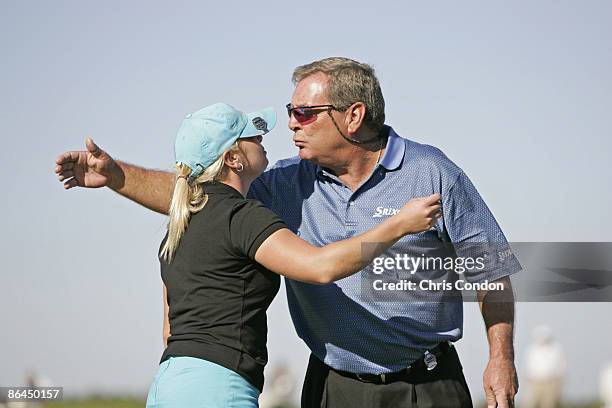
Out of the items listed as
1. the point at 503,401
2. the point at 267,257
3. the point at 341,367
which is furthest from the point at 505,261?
the point at 267,257

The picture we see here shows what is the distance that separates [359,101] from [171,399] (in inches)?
74.5

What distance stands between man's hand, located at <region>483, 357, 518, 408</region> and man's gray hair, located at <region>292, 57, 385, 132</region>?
4.38 ft

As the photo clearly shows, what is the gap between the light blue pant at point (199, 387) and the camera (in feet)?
11.7

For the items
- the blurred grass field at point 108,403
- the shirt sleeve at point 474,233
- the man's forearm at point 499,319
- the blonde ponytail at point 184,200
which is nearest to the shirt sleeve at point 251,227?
the blonde ponytail at point 184,200

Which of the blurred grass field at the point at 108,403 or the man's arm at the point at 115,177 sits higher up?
the man's arm at the point at 115,177

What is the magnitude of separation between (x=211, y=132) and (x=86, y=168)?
0.95 metres

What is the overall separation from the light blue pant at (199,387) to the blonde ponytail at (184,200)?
474 mm

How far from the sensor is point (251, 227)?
11.9 ft

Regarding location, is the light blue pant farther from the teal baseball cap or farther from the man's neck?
the man's neck

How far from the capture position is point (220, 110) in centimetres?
404

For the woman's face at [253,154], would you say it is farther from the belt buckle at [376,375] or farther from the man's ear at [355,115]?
the belt buckle at [376,375]

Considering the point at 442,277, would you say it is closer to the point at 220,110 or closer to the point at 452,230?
the point at 452,230

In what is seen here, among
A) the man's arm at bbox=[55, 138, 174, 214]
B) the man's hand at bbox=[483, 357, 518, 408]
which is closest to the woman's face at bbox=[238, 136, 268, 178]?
the man's arm at bbox=[55, 138, 174, 214]

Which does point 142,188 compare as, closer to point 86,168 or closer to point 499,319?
point 86,168
